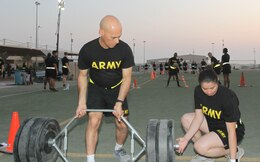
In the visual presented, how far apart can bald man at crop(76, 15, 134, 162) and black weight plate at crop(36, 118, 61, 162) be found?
36cm

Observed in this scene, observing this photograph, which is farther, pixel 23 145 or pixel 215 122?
pixel 215 122

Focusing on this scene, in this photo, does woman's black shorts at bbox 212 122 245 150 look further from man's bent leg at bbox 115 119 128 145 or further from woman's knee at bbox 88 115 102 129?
woman's knee at bbox 88 115 102 129

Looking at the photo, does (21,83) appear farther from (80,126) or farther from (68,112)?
(80,126)

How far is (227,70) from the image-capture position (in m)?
17.0

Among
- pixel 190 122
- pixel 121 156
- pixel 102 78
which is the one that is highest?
pixel 102 78

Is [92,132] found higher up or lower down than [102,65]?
lower down

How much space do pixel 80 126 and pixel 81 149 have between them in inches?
79.9

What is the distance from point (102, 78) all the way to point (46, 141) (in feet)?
3.36

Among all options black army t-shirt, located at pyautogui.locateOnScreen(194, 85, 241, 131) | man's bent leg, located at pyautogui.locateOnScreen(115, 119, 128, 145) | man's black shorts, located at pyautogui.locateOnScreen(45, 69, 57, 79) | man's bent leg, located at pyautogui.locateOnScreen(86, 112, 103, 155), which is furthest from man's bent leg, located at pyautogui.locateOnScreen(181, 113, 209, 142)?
man's black shorts, located at pyautogui.locateOnScreen(45, 69, 57, 79)

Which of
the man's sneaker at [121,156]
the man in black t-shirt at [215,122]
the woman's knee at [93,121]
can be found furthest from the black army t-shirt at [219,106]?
the woman's knee at [93,121]

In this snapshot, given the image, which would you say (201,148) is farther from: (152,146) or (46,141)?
(46,141)

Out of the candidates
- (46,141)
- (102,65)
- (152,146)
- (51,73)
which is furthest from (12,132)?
(51,73)

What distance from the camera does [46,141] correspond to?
14.1 ft

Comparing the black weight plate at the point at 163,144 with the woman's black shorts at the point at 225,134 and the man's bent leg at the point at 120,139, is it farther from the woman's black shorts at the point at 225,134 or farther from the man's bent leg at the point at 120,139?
the man's bent leg at the point at 120,139
